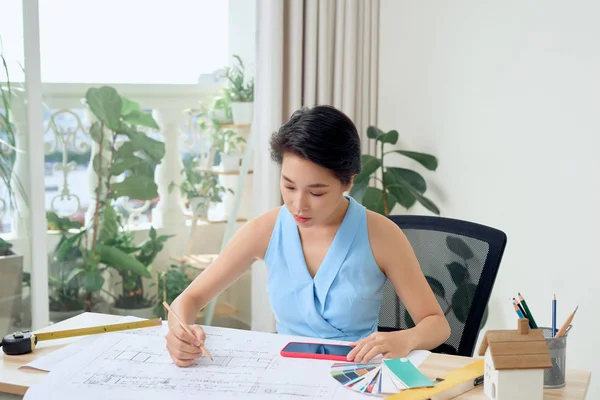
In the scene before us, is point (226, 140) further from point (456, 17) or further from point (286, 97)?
point (456, 17)

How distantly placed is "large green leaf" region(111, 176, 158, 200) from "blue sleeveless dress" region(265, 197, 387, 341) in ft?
5.16

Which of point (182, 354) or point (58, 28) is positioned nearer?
point (182, 354)

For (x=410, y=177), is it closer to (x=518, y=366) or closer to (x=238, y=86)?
(x=238, y=86)

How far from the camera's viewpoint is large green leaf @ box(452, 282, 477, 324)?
171cm

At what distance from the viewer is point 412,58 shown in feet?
9.95

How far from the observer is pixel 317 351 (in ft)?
4.53

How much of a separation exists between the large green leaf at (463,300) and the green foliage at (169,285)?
1729 millimetres

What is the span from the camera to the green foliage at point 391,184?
2846mm

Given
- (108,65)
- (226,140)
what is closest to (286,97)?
(226,140)

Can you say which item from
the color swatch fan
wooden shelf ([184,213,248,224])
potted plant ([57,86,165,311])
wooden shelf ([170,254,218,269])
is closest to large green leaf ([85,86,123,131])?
potted plant ([57,86,165,311])

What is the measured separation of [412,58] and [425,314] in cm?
171

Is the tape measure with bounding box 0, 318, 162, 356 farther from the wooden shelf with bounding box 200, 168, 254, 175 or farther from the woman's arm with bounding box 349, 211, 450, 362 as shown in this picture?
the wooden shelf with bounding box 200, 168, 254, 175

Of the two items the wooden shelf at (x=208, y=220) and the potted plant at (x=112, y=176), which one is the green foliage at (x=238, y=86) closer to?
the potted plant at (x=112, y=176)

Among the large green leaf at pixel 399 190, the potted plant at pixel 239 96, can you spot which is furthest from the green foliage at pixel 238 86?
the large green leaf at pixel 399 190
